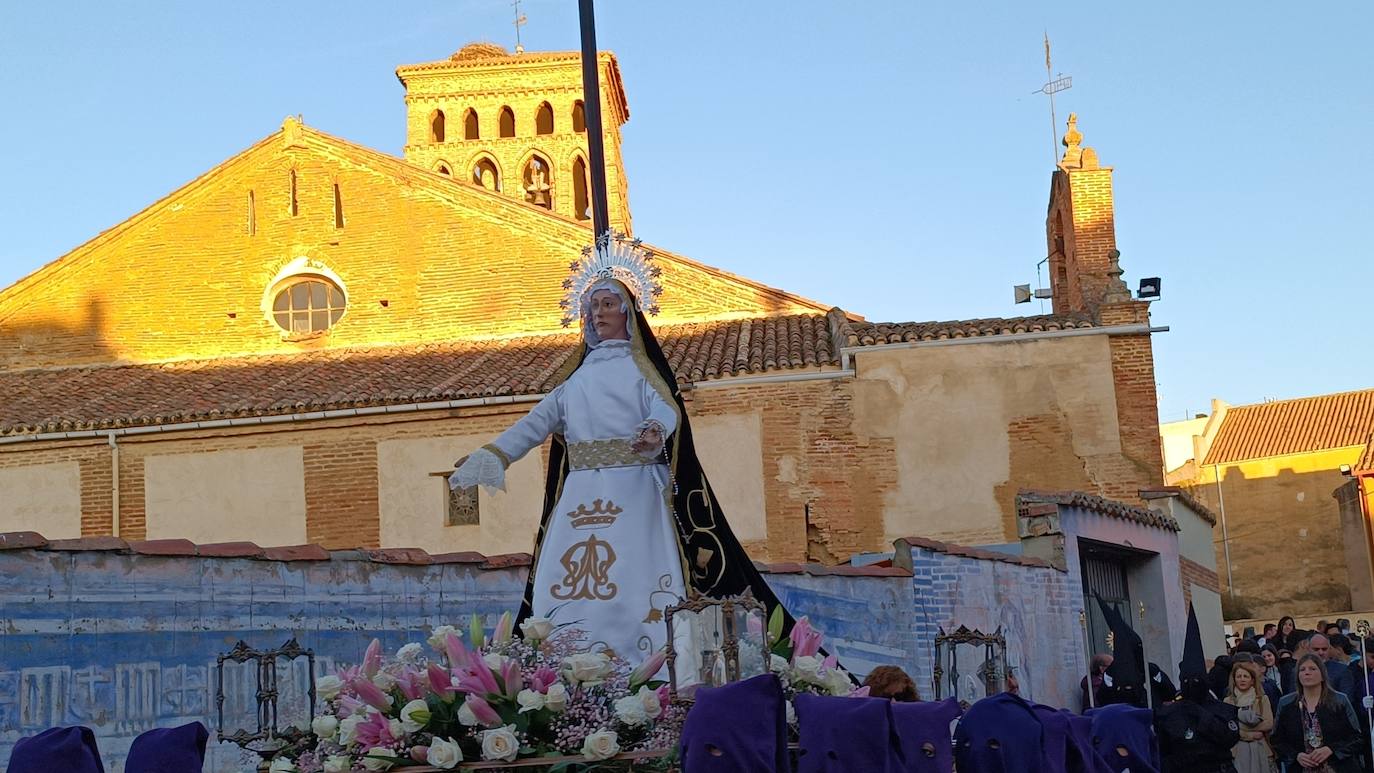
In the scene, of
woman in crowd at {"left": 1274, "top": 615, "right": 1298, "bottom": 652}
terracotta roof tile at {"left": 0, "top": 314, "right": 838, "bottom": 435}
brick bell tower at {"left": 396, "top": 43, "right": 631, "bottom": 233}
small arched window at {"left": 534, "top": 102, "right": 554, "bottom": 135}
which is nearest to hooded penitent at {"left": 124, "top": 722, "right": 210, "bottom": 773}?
woman in crowd at {"left": 1274, "top": 615, "right": 1298, "bottom": 652}

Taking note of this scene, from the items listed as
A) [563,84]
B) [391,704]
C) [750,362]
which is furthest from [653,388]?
[563,84]

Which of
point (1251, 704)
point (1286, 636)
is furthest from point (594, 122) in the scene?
point (1286, 636)

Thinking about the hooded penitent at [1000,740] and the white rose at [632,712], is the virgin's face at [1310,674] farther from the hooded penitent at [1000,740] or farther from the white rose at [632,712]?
the white rose at [632,712]

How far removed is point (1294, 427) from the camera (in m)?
47.2

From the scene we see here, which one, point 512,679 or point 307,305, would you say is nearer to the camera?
point 512,679

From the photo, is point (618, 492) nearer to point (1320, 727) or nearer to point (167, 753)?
point (167, 753)

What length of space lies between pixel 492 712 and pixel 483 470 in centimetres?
194

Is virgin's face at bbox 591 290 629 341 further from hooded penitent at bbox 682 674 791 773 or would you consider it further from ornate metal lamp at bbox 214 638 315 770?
hooded penitent at bbox 682 674 791 773

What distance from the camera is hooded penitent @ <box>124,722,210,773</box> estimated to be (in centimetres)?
497

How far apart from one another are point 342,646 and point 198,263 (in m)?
16.3

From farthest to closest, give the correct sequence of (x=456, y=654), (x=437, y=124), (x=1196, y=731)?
(x=437, y=124)
(x=1196, y=731)
(x=456, y=654)

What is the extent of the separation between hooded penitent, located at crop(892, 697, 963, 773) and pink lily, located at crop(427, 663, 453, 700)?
4.28ft

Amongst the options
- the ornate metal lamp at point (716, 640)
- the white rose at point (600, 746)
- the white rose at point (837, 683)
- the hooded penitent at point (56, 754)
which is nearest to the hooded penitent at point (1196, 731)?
the white rose at point (837, 683)

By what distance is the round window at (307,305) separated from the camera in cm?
2541
